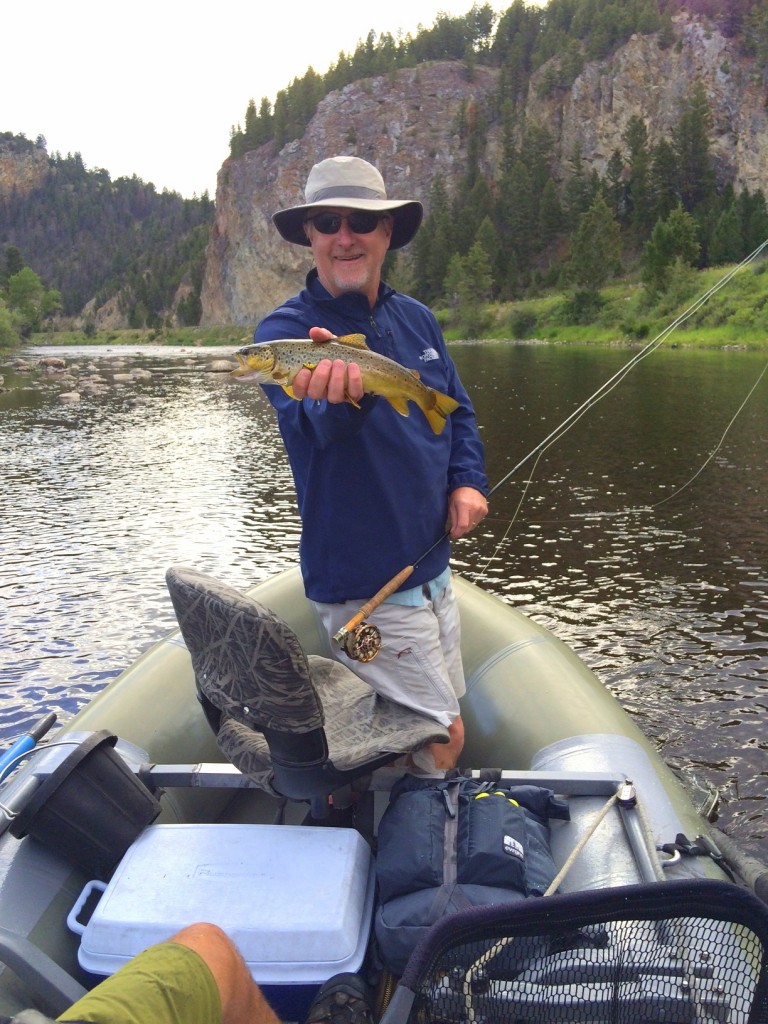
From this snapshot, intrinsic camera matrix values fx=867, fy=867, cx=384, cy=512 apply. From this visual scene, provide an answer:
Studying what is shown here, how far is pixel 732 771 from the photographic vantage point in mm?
5727

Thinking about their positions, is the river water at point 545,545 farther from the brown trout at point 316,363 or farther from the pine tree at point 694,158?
the pine tree at point 694,158

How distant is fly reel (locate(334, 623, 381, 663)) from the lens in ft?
10.4

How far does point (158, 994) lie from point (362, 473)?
1.82 meters

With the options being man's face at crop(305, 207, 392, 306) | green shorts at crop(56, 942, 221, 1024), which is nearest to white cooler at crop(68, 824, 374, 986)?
green shorts at crop(56, 942, 221, 1024)

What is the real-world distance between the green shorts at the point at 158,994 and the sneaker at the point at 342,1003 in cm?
59

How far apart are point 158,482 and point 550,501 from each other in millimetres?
7237

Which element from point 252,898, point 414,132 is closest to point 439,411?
point 252,898

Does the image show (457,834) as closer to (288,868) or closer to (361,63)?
(288,868)

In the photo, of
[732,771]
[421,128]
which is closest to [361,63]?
[421,128]

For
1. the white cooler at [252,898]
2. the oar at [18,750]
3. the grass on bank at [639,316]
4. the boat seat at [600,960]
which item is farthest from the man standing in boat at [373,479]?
the grass on bank at [639,316]

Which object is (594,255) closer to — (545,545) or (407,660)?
(545,545)

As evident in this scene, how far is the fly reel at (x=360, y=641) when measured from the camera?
317cm

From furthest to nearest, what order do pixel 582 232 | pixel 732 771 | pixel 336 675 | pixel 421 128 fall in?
pixel 421 128 < pixel 582 232 < pixel 732 771 < pixel 336 675

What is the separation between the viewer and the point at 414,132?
4368 inches
